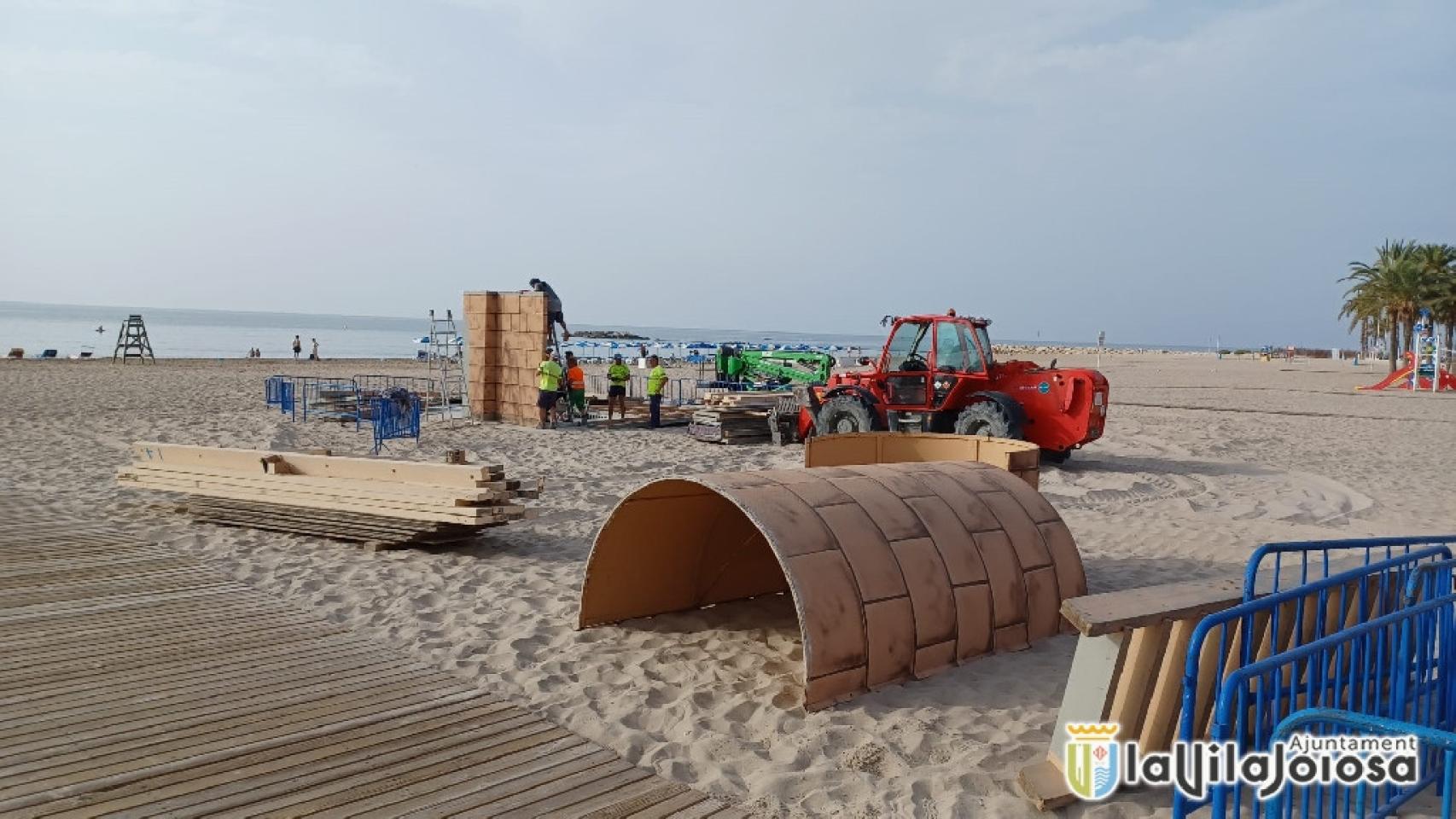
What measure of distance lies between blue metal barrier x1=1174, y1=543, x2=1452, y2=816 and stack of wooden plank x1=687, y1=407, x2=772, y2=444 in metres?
12.1

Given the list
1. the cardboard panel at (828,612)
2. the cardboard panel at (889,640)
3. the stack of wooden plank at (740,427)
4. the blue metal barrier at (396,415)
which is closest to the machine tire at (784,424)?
the stack of wooden plank at (740,427)

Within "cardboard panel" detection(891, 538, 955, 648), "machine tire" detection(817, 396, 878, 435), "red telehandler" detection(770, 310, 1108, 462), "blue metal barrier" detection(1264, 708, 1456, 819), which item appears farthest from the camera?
"machine tire" detection(817, 396, 878, 435)

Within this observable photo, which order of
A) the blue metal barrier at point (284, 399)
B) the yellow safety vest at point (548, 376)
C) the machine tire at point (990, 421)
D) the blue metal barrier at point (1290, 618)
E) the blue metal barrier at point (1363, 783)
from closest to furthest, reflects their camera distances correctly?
the blue metal barrier at point (1363, 783) → the blue metal barrier at point (1290, 618) → the machine tire at point (990, 421) → the yellow safety vest at point (548, 376) → the blue metal barrier at point (284, 399)

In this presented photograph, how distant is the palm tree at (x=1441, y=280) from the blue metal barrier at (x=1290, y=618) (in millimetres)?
55355

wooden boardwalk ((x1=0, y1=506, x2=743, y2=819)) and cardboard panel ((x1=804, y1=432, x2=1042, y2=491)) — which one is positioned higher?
cardboard panel ((x1=804, y1=432, x2=1042, y2=491))

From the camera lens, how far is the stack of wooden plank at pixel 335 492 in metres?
8.62

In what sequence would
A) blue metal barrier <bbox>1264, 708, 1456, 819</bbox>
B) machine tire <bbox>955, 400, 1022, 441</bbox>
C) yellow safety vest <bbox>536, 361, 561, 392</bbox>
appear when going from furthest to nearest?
yellow safety vest <bbox>536, 361, 561, 392</bbox> → machine tire <bbox>955, 400, 1022, 441</bbox> → blue metal barrier <bbox>1264, 708, 1456, 819</bbox>

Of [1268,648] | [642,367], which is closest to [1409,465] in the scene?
[1268,648]

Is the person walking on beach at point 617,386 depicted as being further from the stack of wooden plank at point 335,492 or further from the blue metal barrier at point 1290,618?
the blue metal barrier at point 1290,618

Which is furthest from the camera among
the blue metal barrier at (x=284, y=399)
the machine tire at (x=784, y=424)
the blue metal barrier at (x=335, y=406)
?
the blue metal barrier at (x=284, y=399)

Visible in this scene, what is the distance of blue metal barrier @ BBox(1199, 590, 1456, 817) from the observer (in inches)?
129

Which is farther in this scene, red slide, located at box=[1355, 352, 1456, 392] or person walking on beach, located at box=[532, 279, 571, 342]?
red slide, located at box=[1355, 352, 1456, 392]

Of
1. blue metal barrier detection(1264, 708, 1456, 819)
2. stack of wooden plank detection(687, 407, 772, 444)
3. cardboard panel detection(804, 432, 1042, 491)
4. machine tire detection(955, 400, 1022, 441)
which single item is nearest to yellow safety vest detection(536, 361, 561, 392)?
stack of wooden plank detection(687, 407, 772, 444)

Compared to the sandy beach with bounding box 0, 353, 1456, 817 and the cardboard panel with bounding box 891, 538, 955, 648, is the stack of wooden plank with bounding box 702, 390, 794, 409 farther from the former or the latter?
the cardboard panel with bounding box 891, 538, 955, 648
